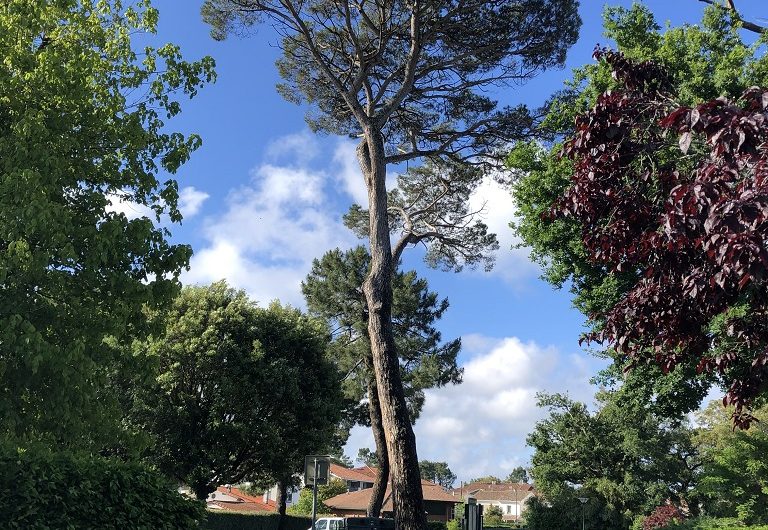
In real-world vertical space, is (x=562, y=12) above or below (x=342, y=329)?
above

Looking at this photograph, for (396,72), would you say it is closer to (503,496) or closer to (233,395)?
(233,395)

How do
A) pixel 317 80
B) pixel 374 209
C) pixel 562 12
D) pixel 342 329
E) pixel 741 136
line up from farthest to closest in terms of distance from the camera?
1. pixel 342 329
2. pixel 317 80
3. pixel 562 12
4. pixel 374 209
5. pixel 741 136

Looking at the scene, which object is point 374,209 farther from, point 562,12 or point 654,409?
point 654,409

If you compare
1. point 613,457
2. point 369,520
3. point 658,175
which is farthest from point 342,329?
point 658,175

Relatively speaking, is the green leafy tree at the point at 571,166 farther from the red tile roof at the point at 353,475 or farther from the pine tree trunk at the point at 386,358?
the red tile roof at the point at 353,475

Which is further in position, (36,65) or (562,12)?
(562,12)

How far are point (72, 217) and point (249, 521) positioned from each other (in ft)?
97.2

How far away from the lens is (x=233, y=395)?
2669 centimetres

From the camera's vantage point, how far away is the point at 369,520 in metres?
27.7

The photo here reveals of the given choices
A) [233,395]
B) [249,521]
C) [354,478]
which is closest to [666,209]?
[233,395]

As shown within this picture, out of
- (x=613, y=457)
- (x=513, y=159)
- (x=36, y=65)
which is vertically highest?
(x=513, y=159)

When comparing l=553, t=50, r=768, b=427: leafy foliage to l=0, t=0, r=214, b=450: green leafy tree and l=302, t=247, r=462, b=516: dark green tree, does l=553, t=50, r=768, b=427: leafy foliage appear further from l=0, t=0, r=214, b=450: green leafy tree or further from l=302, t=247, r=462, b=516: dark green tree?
l=302, t=247, r=462, b=516: dark green tree

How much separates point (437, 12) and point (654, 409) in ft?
34.0

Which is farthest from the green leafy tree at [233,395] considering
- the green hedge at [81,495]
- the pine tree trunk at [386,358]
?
the green hedge at [81,495]
